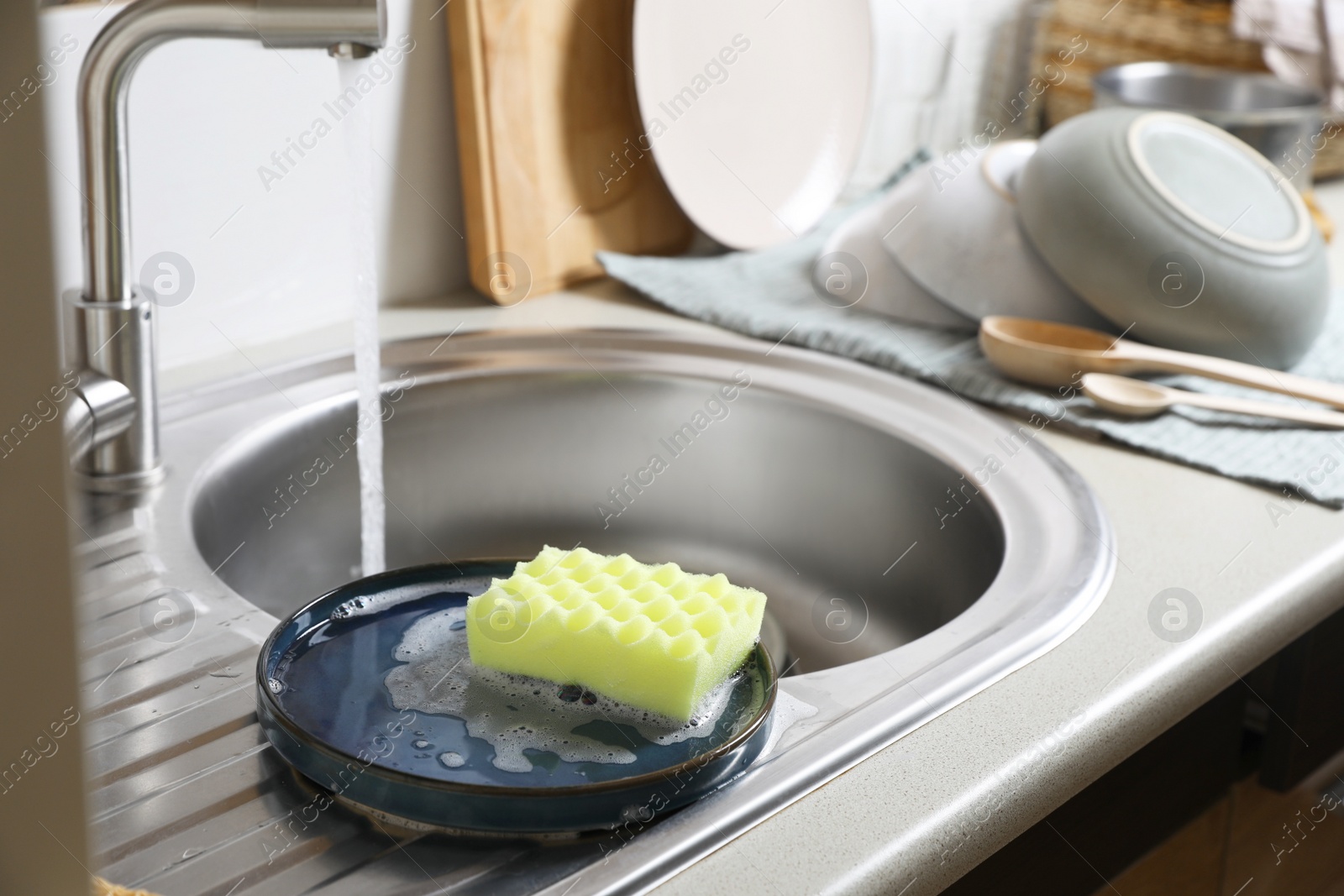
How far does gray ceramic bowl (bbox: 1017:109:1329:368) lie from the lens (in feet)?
3.10

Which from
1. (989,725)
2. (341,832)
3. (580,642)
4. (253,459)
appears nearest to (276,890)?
(341,832)

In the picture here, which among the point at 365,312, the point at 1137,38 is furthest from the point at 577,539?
the point at 1137,38

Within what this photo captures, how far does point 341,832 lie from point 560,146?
722 millimetres

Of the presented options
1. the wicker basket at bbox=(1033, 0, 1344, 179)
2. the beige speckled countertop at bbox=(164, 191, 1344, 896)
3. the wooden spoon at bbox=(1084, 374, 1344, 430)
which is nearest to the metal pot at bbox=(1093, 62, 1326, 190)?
the wicker basket at bbox=(1033, 0, 1344, 179)

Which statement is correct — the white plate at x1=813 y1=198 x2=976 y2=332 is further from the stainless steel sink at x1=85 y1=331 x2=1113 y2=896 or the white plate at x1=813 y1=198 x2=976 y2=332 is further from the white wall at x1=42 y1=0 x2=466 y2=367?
the white wall at x1=42 y1=0 x2=466 y2=367

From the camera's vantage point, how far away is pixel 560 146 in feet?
3.51

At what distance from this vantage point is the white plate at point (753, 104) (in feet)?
3.67

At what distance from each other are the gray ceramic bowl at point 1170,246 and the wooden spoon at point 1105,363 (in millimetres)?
26

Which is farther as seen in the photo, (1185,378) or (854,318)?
(854,318)

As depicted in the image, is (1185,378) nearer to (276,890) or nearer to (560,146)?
(560,146)

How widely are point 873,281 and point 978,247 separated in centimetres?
11

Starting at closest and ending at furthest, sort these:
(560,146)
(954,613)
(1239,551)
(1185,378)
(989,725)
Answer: (989,725), (1239,551), (954,613), (1185,378), (560,146)

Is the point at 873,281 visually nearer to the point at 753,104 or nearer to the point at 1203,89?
the point at 753,104

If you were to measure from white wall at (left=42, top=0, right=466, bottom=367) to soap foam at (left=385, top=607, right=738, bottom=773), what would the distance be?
0.41 metres
